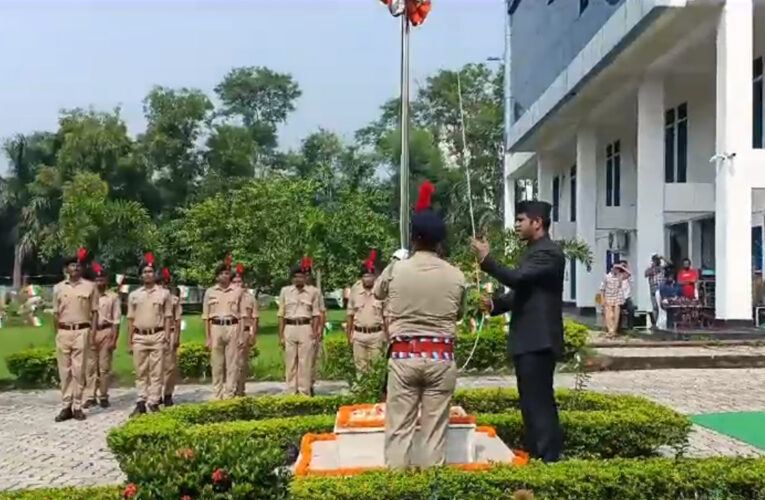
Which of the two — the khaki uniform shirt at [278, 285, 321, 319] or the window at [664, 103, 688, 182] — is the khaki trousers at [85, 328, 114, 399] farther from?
the window at [664, 103, 688, 182]

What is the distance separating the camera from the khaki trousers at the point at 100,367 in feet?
36.9

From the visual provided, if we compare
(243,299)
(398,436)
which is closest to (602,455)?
(398,436)

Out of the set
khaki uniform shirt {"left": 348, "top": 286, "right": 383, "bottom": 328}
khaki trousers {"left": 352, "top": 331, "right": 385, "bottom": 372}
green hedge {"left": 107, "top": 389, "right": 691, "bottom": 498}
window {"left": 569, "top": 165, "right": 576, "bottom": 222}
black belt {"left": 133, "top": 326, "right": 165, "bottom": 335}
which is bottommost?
green hedge {"left": 107, "top": 389, "right": 691, "bottom": 498}

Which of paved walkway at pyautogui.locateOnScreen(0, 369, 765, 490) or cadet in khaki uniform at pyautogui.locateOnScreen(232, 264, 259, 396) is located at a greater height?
cadet in khaki uniform at pyautogui.locateOnScreen(232, 264, 259, 396)

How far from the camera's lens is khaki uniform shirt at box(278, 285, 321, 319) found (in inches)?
436

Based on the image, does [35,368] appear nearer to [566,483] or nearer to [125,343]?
[125,343]

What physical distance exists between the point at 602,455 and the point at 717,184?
434 inches

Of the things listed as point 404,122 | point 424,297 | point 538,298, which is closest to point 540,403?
point 538,298

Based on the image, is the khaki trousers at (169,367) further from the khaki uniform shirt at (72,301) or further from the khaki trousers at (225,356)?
the khaki uniform shirt at (72,301)

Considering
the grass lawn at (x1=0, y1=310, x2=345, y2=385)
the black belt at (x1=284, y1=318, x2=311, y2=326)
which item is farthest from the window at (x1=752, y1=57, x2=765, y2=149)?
the black belt at (x1=284, y1=318, x2=311, y2=326)

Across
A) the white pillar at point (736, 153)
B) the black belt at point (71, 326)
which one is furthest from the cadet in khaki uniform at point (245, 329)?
the white pillar at point (736, 153)

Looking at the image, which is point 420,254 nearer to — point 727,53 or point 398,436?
point 398,436

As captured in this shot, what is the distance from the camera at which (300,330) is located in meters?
11.1

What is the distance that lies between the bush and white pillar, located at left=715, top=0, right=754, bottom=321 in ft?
39.8
